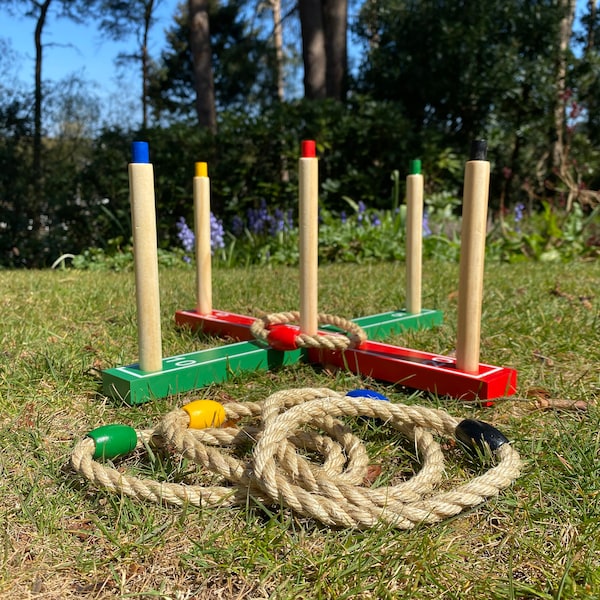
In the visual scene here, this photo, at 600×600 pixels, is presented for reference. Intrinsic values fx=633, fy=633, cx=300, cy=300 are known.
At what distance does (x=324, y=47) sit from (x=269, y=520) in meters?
8.05

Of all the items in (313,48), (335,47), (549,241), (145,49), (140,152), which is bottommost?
(549,241)

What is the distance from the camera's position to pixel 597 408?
1945mm

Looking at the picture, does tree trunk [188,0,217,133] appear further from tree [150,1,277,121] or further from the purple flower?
tree [150,1,277,121]

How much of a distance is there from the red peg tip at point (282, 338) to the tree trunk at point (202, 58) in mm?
6716

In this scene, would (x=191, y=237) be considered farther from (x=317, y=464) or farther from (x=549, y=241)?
(x=317, y=464)

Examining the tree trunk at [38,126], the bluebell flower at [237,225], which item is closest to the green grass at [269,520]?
the bluebell flower at [237,225]

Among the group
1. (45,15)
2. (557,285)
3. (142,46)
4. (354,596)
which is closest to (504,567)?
(354,596)

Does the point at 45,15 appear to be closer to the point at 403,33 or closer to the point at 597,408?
the point at 403,33

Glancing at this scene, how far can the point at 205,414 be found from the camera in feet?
5.99

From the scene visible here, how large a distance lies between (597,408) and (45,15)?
1049 centimetres

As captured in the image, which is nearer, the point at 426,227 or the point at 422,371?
the point at 422,371

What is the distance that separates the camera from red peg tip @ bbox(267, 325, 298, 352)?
2.44 meters

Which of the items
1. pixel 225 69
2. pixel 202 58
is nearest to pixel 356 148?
pixel 202 58

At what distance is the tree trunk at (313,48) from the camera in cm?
815
